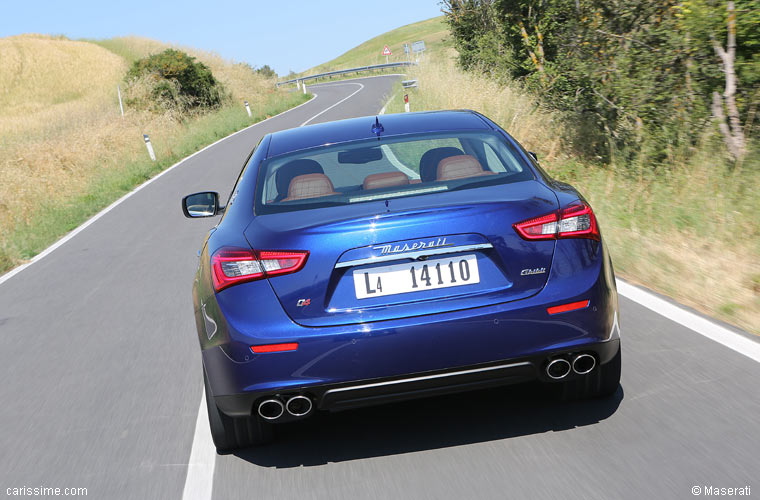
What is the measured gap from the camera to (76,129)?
30.1 meters

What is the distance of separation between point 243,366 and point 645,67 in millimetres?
7532

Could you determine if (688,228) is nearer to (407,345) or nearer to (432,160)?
(432,160)

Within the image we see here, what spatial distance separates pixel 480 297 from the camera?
341 cm

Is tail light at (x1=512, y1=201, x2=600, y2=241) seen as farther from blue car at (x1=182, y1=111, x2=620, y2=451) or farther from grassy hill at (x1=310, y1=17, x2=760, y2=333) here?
grassy hill at (x1=310, y1=17, x2=760, y2=333)

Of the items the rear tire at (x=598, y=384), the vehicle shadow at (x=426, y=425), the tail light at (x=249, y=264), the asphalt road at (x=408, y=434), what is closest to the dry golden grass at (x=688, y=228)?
the asphalt road at (x=408, y=434)

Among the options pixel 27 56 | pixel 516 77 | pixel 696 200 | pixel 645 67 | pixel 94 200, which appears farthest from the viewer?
pixel 27 56

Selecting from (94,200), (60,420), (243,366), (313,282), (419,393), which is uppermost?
(313,282)

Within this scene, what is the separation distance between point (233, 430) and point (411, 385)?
3.24 feet

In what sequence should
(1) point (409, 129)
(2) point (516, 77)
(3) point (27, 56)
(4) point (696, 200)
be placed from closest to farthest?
(1) point (409, 129) → (4) point (696, 200) → (2) point (516, 77) → (3) point (27, 56)

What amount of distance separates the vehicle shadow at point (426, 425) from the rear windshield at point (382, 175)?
3.81 feet

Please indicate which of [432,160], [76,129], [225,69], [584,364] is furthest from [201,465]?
[225,69]

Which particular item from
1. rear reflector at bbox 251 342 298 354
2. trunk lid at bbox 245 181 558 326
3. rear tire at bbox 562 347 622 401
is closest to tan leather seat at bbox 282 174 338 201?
trunk lid at bbox 245 181 558 326

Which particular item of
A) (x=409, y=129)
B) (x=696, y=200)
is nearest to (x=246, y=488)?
(x=409, y=129)

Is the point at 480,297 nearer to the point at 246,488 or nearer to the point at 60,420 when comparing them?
the point at 246,488
